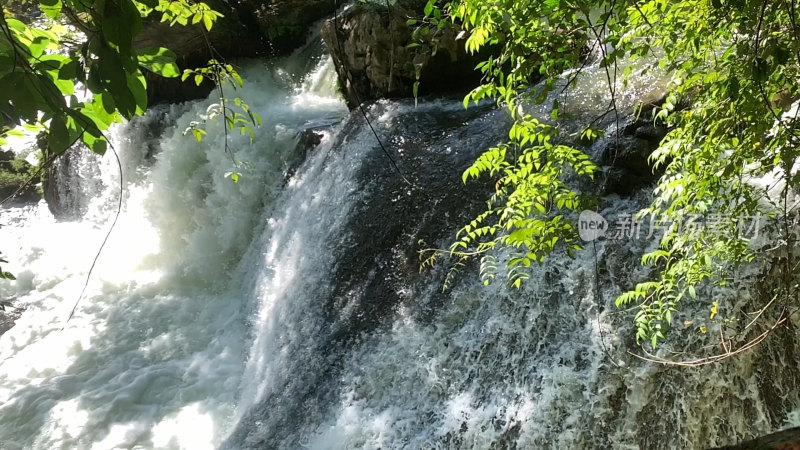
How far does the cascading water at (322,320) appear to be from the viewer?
3152 mm

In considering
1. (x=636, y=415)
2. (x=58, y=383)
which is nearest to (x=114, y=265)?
(x=58, y=383)

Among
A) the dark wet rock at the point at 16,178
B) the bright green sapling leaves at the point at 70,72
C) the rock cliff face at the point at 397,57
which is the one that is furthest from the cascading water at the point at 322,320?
the dark wet rock at the point at 16,178

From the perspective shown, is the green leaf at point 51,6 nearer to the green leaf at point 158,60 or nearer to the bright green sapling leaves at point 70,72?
the bright green sapling leaves at point 70,72

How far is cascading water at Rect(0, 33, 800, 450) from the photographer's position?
3152 millimetres

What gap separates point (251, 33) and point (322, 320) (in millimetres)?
7306

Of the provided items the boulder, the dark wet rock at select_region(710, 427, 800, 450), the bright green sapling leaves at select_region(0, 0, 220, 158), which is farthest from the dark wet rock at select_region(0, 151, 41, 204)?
the dark wet rock at select_region(710, 427, 800, 450)

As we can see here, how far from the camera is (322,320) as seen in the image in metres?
4.86

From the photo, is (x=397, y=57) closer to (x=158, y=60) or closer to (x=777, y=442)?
(x=777, y=442)

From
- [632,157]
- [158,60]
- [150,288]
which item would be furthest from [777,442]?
[150,288]

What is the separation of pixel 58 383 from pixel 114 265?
2111 millimetres

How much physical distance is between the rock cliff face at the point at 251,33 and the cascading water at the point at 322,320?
0.61m

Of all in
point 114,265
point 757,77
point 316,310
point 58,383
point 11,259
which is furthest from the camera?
point 11,259

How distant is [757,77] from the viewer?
1632 mm

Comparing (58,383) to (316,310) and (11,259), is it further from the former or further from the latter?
(11,259)
